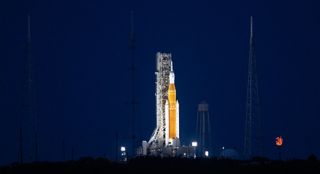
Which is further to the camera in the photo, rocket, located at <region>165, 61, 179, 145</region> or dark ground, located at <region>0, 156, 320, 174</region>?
rocket, located at <region>165, 61, 179, 145</region>

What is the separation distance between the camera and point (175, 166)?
160 feet

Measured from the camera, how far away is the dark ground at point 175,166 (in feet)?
152

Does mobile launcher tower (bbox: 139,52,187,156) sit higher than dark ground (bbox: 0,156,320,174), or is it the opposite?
mobile launcher tower (bbox: 139,52,187,156)

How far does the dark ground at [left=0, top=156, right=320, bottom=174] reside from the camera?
152 ft

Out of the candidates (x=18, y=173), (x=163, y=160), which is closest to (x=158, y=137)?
(x=163, y=160)

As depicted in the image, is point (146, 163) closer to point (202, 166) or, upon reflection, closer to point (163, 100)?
point (202, 166)

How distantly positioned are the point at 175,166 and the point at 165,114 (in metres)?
38.3

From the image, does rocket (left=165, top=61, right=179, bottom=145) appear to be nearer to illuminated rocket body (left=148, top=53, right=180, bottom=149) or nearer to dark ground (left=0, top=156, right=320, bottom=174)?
illuminated rocket body (left=148, top=53, right=180, bottom=149)

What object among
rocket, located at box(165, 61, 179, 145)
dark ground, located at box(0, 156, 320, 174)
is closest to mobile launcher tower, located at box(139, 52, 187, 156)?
rocket, located at box(165, 61, 179, 145)

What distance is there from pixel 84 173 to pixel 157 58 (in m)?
42.0

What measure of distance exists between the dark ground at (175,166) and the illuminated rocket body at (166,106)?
3405 centimetres

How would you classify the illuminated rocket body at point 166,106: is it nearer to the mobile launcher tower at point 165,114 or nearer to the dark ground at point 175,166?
the mobile launcher tower at point 165,114

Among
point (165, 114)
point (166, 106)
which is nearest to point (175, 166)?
point (166, 106)

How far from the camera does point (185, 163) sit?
2000 inches
